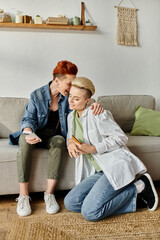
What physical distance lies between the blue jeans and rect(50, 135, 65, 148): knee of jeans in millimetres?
310

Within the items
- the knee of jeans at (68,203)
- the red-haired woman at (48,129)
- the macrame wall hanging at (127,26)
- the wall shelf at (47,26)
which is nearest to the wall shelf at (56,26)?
the wall shelf at (47,26)

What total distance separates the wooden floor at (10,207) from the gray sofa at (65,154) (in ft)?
0.29

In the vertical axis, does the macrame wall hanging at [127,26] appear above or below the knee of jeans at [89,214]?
above

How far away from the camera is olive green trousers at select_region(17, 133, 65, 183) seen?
78.3 inches

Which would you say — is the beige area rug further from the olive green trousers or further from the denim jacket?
the denim jacket

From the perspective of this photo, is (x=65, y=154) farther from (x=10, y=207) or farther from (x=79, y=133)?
(x=10, y=207)

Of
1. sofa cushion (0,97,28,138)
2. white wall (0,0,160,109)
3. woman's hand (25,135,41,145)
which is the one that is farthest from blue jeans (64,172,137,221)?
white wall (0,0,160,109)

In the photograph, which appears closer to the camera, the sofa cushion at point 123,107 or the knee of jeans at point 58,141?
the knee of jeans at point 58,141

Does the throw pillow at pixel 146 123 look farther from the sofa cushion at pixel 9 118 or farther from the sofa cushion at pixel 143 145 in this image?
the sofa cushion at pixel 9 118

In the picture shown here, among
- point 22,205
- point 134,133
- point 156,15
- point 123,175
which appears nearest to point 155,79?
point 156,15

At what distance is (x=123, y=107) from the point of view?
9.42 ft

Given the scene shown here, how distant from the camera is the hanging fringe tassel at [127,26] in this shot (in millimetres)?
3178

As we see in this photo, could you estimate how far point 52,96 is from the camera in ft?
7.52

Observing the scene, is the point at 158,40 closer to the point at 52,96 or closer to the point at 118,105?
the point at 118,105
